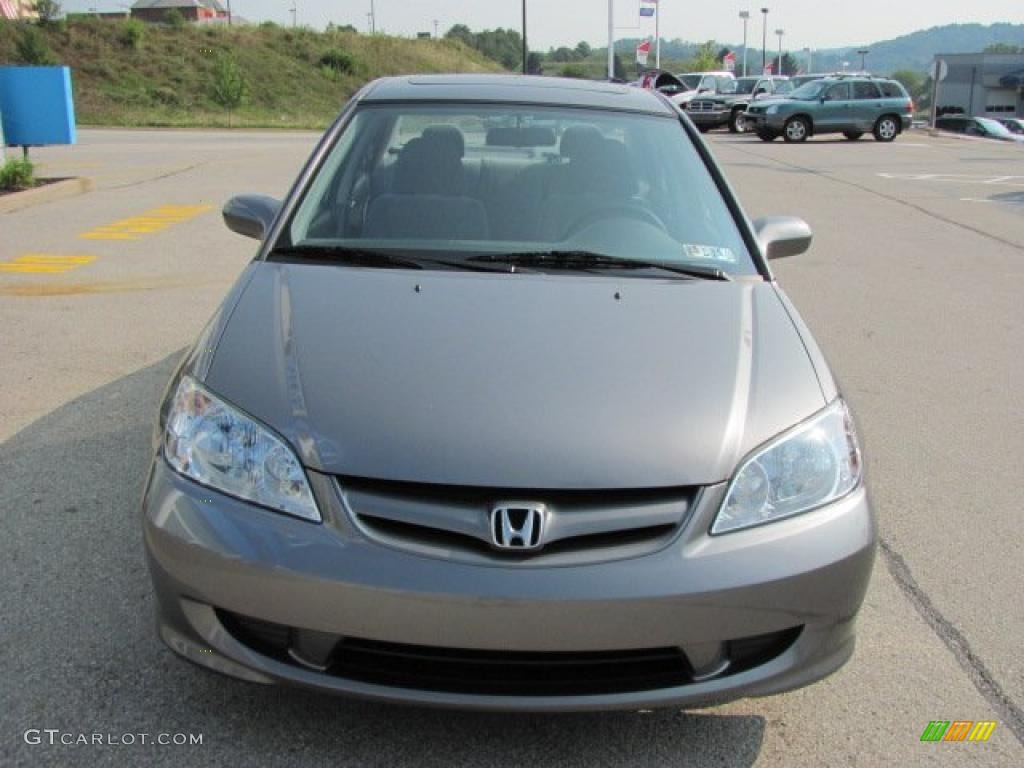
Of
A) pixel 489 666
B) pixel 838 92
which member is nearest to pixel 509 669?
pixel 489 666

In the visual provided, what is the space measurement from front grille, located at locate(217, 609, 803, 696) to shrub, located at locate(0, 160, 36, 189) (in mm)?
11413

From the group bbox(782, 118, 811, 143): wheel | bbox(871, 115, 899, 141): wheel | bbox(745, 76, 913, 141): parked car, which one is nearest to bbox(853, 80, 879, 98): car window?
bbox(745, 76, 913, 141): parked car

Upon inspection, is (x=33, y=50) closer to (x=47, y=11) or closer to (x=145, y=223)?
(x=47, y=11)

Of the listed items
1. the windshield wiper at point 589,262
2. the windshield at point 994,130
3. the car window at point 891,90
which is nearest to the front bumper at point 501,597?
the windshield wiper at point 589,262

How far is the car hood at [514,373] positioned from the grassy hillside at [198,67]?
36.1m

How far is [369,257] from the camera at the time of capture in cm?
351

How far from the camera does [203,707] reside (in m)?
2.74

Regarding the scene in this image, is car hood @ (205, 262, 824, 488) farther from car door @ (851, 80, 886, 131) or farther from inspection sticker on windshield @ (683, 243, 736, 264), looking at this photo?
car door @ (851, 80, 886, 131)

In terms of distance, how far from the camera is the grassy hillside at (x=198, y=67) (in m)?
45.9

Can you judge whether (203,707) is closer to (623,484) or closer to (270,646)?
(270,646)

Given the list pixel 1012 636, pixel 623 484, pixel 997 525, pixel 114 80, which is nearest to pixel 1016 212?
pixel 997 525

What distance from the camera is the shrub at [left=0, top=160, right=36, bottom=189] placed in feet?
40.3

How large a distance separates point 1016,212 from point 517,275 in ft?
38.9

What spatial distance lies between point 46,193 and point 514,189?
1009cm
